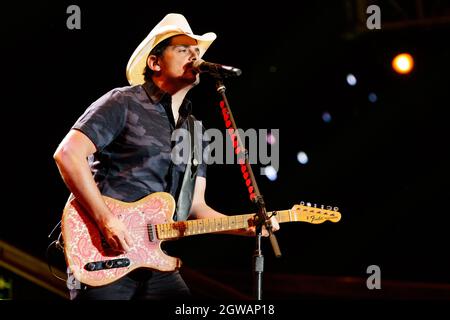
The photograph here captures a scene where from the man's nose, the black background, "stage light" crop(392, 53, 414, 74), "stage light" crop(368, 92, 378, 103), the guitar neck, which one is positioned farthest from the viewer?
"stage light" crop(368, 92, 378, 103)

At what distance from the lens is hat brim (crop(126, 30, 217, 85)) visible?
3639 millimetres

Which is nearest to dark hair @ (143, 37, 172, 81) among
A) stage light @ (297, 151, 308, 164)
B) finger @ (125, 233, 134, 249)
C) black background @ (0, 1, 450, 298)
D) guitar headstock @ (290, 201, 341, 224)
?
finger @ (125, 233, 134, 249)

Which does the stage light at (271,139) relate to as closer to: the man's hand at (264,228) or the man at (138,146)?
the man at (138,146)

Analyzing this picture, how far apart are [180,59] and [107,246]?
1206 mm

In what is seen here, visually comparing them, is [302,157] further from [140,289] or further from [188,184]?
[140,289]

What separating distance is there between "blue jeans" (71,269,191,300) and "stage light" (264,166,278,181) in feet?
11.4

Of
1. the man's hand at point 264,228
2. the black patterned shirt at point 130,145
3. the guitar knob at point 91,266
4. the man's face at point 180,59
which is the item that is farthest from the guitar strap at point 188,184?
the guitar knob at point 91,266

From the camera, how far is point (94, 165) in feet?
10.9

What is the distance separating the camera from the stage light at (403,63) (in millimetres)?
6676

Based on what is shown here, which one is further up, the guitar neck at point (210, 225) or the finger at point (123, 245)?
the guitar neck at point (210, 225)

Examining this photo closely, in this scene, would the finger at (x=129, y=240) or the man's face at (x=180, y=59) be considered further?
the man's face at (x=180, y=59)

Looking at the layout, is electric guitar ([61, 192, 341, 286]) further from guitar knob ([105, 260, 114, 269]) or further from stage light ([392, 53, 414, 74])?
stage light ([392, 53, 414, 74])
